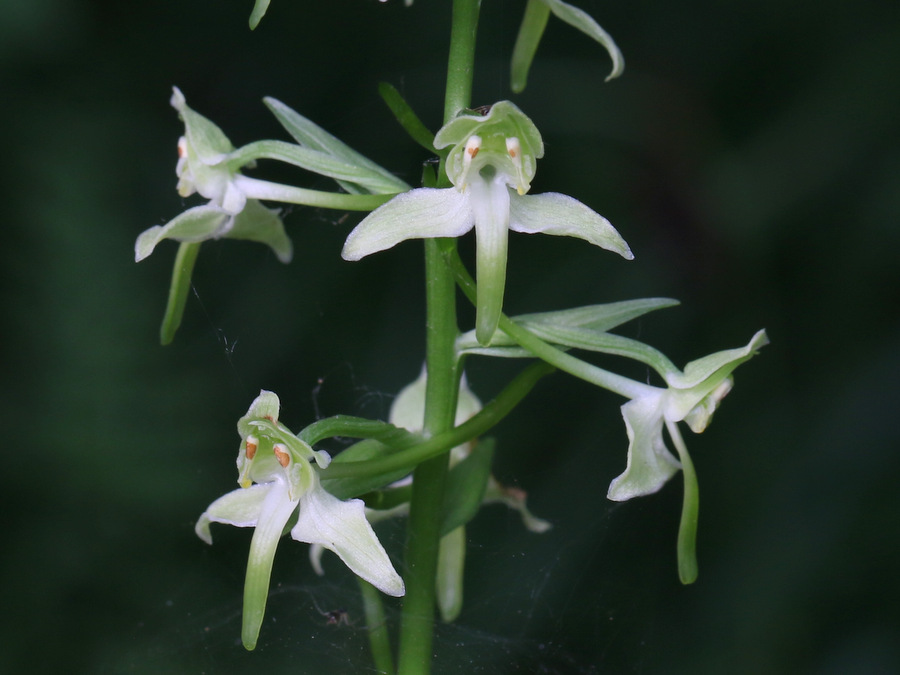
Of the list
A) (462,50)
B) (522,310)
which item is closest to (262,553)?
(462,50)

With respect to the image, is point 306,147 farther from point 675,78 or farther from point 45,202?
point 675,78

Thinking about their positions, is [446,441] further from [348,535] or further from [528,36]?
[528,36]

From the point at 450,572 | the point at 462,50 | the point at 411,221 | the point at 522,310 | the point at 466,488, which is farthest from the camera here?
the point at 522,310

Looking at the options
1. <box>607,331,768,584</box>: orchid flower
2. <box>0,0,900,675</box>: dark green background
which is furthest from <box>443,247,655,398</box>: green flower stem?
<box>0,0,900,675</box>: dark green background

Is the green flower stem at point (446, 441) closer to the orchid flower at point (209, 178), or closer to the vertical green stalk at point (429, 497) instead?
the vertical green stalk at point (429, 497)

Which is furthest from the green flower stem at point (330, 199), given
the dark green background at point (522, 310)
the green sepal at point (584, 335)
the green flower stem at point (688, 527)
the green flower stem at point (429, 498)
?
the dark green background at point (522, 310)

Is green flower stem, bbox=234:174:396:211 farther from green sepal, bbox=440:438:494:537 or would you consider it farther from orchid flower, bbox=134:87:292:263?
green sepal, bbox=440:438:494:537
